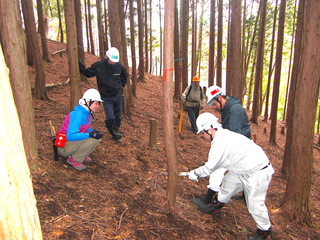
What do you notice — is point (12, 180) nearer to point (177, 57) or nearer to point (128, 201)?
point (128, 201)

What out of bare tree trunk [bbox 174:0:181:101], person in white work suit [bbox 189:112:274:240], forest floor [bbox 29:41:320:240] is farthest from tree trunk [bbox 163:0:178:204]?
bare tree trunk [bbox 174:0:181:101]

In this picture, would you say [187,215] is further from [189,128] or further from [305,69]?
[189,128]

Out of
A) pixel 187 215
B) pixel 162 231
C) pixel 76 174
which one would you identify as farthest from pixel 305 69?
pixel 76 174

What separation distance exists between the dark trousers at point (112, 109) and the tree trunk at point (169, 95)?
8.14 feet

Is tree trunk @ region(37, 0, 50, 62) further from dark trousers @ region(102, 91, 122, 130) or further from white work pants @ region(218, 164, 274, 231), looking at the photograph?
white work pants @ region(218, 164, 274, 231)

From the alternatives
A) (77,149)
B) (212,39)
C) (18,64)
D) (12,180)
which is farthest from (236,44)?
(12,180)

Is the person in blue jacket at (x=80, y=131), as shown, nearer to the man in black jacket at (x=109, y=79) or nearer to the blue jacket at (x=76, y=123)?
the blue jacket at (x=76, y=123)

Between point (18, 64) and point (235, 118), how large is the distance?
3664 millimetres

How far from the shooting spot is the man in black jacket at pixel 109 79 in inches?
218

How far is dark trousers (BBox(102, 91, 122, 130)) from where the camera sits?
5691 mm

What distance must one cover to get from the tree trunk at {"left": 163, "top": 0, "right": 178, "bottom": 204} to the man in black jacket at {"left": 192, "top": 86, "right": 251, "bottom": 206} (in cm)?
79

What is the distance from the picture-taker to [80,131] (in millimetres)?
4438

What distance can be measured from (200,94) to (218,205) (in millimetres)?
5071

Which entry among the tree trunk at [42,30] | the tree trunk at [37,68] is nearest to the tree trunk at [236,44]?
the tree trunk at [37,68]
